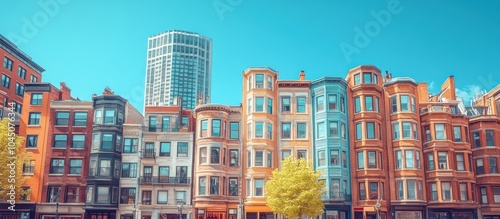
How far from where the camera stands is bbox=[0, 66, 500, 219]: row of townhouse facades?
4903 centimetres

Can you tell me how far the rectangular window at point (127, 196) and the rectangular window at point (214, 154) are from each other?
9.34m

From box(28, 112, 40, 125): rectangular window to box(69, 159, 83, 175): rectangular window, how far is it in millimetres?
6114

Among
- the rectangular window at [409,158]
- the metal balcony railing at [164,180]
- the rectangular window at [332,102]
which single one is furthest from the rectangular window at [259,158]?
the rectangular window at [409,158]

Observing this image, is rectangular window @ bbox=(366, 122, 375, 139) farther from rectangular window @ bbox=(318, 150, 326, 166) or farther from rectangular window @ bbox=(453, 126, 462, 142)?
rectangular window @ bbox=(453, 126, 462, 142)

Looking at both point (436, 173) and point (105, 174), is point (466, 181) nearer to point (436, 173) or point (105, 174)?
point (436, 173)

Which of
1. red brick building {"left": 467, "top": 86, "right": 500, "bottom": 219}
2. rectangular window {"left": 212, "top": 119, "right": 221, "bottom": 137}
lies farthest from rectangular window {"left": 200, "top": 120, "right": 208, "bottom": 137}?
red brick building {"left": 467, "top": 86, "right": 500, "bottom": 219}

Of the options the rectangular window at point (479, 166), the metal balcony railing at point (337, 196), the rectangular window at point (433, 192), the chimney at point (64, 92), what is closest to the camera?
the metal balcony railing at point (337, 196)

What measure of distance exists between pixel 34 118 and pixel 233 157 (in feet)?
75.0

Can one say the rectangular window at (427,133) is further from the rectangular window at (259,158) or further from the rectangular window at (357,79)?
the rectangular window at (259,158)

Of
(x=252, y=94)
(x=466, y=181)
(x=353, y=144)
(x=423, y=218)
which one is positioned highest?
(x=252, y=94)

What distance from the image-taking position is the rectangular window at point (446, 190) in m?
48.6

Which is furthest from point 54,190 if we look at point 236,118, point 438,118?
point 438,118

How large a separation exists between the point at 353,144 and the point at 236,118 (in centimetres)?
1306

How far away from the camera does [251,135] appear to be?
51125 millimetres
